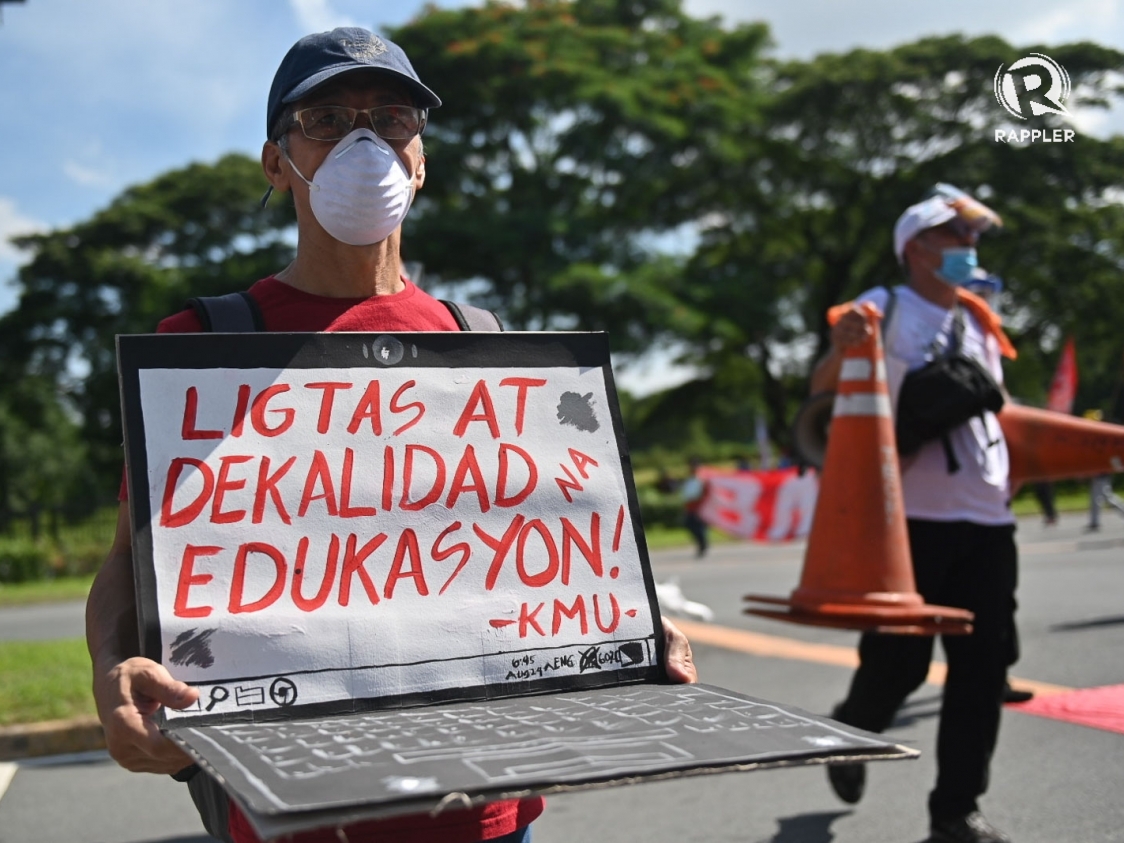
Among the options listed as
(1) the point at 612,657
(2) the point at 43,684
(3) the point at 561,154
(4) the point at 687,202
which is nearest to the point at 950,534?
(1) the point at 612,657

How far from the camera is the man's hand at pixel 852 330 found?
13.7ft

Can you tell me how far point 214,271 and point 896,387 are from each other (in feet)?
97.4

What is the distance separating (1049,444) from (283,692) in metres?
3.48

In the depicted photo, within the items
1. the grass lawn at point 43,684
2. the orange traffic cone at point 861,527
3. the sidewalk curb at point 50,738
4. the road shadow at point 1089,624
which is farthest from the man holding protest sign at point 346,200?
the road shadow at point 1089,624

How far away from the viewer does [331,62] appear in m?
2.12

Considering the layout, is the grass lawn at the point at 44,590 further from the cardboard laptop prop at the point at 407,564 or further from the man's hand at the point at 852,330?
the cardboard laptop prop at the point at 407,564

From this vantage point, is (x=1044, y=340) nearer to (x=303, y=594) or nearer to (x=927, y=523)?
(x=927, y=523)

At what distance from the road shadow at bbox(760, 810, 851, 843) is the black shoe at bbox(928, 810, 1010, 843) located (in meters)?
0.50

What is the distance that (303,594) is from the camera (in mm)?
1829

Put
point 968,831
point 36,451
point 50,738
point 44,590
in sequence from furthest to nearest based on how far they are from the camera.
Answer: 1. point 36,451
2. point 44,590
3. point 50,738
4. point 968,831

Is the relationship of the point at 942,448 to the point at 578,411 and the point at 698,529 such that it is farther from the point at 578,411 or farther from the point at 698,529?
the point at 698,529

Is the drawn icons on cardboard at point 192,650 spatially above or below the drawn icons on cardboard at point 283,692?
above

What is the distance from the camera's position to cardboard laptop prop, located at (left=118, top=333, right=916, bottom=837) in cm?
164

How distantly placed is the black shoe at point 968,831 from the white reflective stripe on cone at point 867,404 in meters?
1.33
